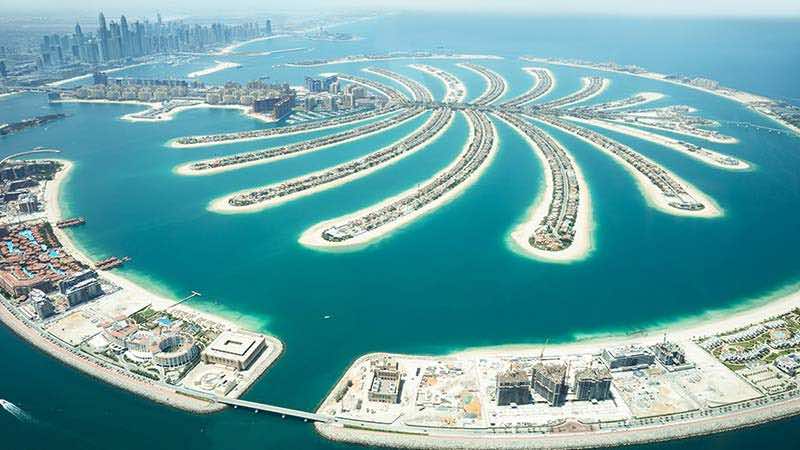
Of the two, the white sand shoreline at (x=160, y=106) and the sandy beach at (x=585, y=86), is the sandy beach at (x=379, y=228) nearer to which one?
the white sand shoreline at (x=160, y=106)

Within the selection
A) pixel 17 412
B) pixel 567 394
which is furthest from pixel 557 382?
pixel 17 412

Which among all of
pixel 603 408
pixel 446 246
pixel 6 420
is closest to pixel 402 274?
pixel 446 246

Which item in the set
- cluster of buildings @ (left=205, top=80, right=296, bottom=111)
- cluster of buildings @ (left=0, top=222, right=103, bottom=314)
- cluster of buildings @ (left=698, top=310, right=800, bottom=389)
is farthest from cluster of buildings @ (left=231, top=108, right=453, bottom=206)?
cluster of buildings @ (left=698, top=310, right=800, bottom=389)

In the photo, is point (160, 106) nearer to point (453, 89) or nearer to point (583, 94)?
point (453, 89)

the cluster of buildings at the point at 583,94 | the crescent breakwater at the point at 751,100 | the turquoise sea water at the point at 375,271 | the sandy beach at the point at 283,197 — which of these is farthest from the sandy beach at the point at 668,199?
the crescent breakwater at the point at 751,100

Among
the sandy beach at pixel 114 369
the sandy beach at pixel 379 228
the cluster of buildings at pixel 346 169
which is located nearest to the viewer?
the sandy beach at pixel 114 369

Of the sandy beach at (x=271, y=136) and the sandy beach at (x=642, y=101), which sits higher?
the sandy beach at (x=642, y=101)
